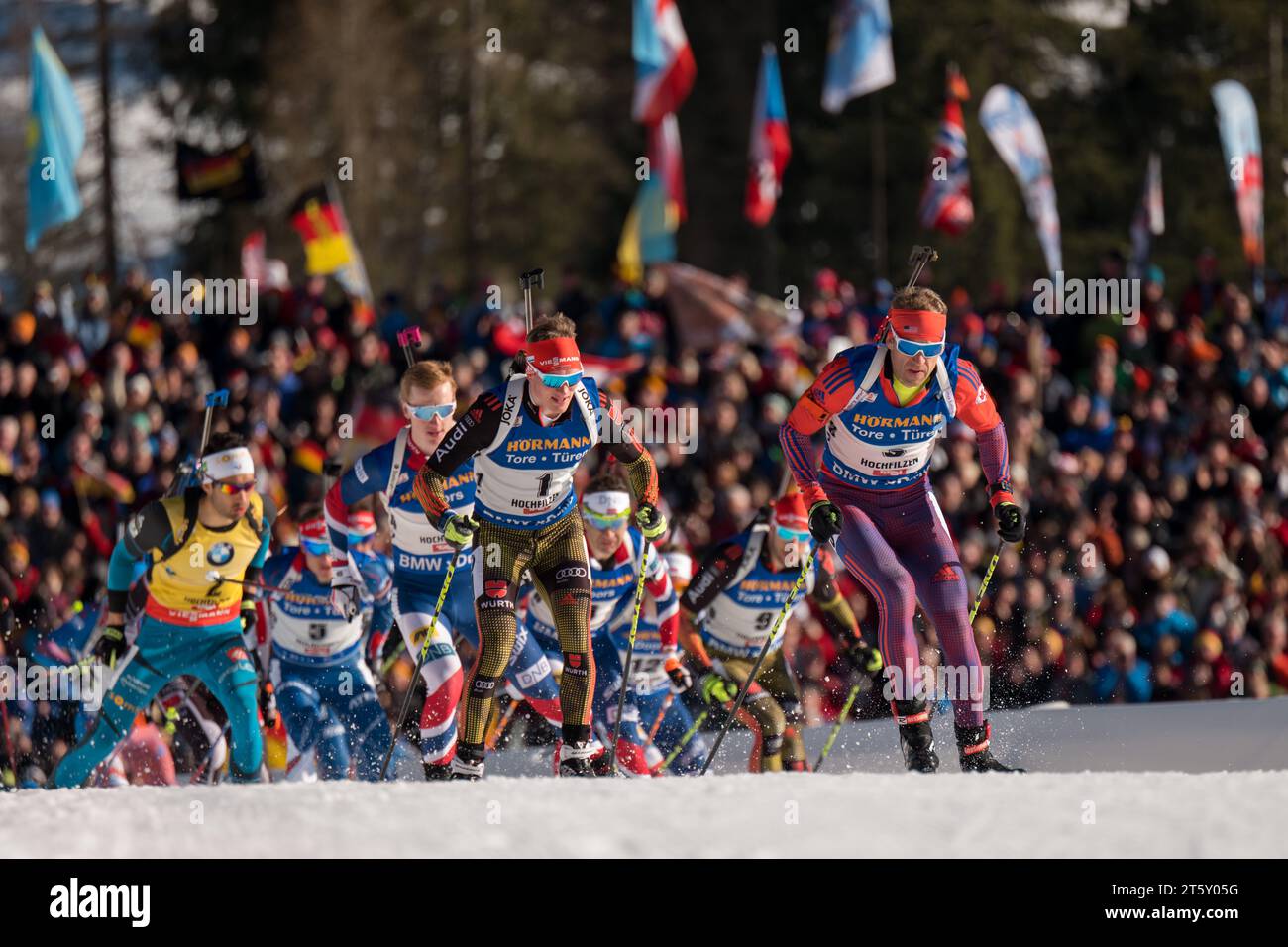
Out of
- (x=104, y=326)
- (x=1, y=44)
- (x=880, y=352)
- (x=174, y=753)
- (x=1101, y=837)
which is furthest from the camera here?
(x=1, y=44)

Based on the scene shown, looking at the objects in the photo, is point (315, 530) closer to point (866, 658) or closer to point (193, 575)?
point (193, 575)

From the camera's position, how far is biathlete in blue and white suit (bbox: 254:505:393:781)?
10023mm

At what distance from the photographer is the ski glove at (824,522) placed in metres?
7.63

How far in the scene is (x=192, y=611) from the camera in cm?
902

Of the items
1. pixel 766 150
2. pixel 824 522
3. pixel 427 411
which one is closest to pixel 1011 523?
pixel 824 522

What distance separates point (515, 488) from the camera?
7973 millimetres

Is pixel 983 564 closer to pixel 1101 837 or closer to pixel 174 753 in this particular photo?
pixel 174 753

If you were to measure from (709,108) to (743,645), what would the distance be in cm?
2443

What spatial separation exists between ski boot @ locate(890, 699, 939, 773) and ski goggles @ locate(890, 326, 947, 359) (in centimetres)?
141

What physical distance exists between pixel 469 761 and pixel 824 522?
1803 millimetres

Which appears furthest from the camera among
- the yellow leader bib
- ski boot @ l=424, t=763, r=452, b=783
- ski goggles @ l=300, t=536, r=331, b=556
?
ski goggles @ l=300, t=536, r=331, b=556

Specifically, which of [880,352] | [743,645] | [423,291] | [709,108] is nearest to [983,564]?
[743,645]


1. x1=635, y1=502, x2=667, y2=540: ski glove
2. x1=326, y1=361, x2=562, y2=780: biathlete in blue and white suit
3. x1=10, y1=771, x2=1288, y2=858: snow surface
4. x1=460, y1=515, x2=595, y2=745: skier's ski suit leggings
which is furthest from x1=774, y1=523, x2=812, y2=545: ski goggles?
x1=10, y1=771, x2=1288, y2=858: snow surface
